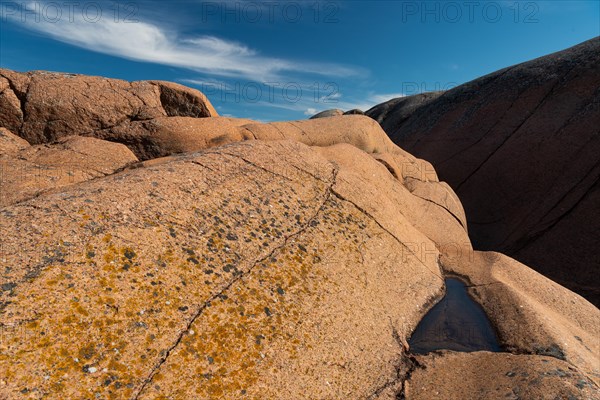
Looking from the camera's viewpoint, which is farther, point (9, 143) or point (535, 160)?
→ point (535, 160)

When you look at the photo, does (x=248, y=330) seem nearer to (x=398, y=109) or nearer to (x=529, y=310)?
(x=529, y=310)

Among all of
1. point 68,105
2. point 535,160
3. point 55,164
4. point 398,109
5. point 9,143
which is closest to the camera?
point 55,164

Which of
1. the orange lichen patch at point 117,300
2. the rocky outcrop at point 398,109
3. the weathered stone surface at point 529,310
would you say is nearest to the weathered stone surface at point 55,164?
the orange lichen patch at point 117,300

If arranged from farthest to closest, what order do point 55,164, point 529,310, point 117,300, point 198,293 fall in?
point 55,164, point 529,310, point 198,293, point 117,300

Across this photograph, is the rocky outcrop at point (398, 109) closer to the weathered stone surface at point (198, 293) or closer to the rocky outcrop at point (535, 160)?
the rocky outcrop at point (535, 160)

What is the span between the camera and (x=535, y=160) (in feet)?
52.7

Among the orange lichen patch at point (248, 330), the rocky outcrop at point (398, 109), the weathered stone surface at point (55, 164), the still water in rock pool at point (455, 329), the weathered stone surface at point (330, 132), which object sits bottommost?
the still water in rock pool at point (455, 329)

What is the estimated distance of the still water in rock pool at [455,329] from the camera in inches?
186

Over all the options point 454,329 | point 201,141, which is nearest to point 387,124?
point 201,141

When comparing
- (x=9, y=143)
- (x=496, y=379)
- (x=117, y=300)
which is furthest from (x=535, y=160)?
(x=9, y=143)

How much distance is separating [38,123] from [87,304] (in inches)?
242

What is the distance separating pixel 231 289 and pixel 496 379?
2.70 meters

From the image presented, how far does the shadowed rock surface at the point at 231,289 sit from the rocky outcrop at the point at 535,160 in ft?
23.6

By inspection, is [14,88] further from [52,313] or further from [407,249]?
[407,249]
